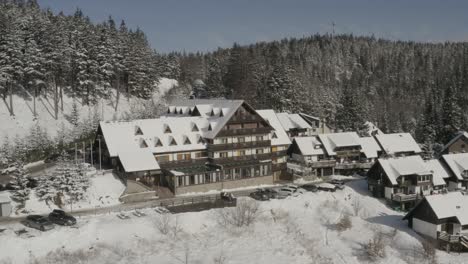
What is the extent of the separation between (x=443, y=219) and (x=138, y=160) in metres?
33.3

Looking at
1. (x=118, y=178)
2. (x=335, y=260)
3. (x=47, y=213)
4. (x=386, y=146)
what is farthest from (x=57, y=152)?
(x=386, y=146)

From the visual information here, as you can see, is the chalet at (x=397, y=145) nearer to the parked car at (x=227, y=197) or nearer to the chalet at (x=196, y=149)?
the chalet at (x=196, y=149)

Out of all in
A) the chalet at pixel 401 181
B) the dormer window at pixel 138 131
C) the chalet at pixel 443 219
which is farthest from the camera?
the dormer window at pixel 138 131

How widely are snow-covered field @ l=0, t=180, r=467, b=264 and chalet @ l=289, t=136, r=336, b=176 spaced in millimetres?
15635

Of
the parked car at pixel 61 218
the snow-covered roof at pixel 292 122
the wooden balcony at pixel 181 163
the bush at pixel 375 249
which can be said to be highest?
the snow-covered roof at pixel 292 122

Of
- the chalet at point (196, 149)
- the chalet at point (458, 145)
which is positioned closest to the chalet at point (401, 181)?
the chalet at point (196, 149)

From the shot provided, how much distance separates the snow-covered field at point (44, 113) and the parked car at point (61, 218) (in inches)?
1200

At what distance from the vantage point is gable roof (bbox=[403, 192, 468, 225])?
45312mm

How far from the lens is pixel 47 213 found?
45.6 metres

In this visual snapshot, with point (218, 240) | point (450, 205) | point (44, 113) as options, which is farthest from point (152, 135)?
point (450, 205)

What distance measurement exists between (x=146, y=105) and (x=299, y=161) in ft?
129

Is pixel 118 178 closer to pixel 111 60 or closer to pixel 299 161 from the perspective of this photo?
pixel 299 161

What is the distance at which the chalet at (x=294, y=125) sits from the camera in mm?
78062

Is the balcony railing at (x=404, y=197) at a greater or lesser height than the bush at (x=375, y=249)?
greater
